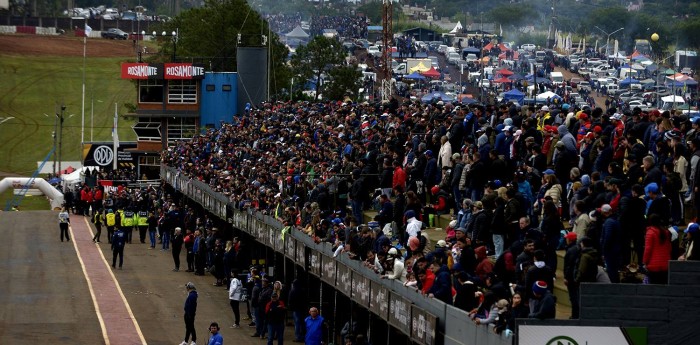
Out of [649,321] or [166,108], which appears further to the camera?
[166,108]

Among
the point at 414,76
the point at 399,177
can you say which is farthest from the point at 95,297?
the point at 414,76

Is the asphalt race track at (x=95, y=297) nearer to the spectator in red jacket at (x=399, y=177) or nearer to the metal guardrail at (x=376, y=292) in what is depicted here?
the metal guardrail at (x=376, y=292)

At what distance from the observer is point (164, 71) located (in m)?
75.6

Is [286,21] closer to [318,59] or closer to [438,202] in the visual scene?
[318,59]

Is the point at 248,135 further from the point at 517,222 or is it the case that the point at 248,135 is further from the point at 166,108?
the point at 517,222

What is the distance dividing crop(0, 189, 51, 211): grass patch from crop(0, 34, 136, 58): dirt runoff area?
62298mm

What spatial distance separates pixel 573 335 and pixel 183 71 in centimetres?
5976

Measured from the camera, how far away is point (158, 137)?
7769cm

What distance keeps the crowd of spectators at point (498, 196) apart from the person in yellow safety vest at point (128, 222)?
35.2 feet

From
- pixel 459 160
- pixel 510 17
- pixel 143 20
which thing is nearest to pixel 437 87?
pixel 510 17

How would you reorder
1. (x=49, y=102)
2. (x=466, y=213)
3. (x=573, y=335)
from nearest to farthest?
(x=573, y=335), (x=466, y=213), (x=49, y=102)

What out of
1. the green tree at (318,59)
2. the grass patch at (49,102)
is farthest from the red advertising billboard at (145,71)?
the grass patch at (49,102)

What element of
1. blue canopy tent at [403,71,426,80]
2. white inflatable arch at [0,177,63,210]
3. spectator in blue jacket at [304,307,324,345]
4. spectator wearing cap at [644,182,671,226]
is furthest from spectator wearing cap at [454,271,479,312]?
blue canopy tent at [403,71,426,80]

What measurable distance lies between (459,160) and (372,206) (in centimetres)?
589
